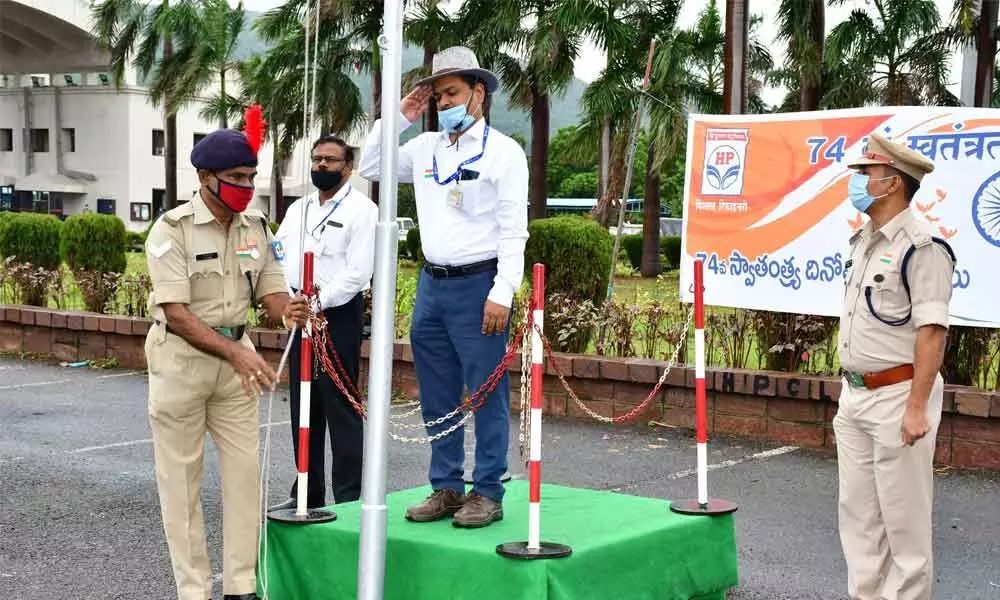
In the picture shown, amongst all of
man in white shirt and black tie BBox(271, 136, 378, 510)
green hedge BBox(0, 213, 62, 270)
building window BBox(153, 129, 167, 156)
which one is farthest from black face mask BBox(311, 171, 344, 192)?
building window BBox(153, 129, 167, 156)

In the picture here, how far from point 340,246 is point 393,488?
1.89m

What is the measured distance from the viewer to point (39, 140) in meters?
74.1

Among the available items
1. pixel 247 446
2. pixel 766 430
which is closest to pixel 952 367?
pixel 766 430

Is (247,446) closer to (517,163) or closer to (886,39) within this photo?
(517,163)

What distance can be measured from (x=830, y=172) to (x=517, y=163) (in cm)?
487

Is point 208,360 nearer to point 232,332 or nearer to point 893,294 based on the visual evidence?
point 232,332

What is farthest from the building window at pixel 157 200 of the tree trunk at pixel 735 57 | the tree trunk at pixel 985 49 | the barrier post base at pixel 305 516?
the barrier post base at pixel 305 516

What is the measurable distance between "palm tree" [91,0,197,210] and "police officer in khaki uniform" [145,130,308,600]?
53429mm

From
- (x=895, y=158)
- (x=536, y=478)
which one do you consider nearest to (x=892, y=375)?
(x=895, y=158)

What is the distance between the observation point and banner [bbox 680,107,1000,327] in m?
8.83

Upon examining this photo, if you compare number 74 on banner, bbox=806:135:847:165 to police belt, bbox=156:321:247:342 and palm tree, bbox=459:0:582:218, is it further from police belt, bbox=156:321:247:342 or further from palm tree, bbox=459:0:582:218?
palm tree, bbox=459:0:582:218

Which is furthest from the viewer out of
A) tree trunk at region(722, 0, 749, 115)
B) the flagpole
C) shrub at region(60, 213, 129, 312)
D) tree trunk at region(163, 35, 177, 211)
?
tree trunk at region(163, 35, 177, 211)

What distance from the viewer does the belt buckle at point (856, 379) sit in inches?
206

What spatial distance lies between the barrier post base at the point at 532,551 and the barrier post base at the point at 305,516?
96cm
